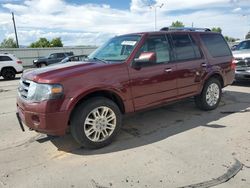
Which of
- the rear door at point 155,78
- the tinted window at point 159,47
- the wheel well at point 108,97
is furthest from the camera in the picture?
the tinted window at point 159,47

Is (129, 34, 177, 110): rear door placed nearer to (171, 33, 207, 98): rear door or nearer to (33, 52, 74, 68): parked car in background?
(171, 33, 207, 98): rear door

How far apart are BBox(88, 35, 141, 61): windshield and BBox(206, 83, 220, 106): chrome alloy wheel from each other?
2.24 metres

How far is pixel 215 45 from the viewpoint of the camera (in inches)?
261

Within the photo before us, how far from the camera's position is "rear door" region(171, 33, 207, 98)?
5.64 metres

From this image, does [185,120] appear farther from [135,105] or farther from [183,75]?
[135,105]

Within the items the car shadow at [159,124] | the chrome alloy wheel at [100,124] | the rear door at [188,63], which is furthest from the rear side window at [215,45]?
the chrome alloy wheel at [100,124]

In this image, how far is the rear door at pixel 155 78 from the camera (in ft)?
16.0

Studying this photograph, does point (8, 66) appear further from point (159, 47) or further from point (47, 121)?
point (47, 121)

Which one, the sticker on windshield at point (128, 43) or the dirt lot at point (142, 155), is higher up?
the sticker on windshield at point (128, 43)

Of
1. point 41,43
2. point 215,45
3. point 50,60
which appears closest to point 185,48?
point 215,45

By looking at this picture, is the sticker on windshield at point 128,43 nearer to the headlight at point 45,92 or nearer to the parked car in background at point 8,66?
the headlight at point 45,92

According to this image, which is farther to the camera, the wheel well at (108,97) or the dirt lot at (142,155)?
the wheel well at (108,97)

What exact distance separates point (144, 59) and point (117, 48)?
2.87 feet

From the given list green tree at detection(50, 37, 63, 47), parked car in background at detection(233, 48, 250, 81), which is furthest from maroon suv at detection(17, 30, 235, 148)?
green tree at detection(50, 37, 63, 47)
